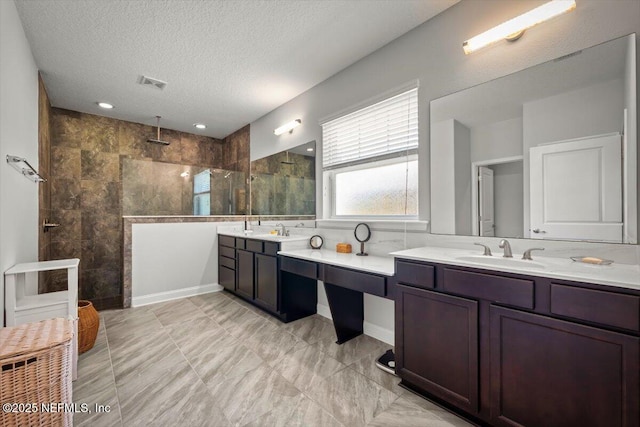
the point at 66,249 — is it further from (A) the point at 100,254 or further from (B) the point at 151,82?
(B) the point at 151,82

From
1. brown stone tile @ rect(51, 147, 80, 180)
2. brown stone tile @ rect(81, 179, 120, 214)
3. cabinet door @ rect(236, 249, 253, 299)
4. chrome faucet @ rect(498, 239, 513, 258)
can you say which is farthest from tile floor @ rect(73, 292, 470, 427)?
brown stone tile @ rect(51, 147, 80, 180)

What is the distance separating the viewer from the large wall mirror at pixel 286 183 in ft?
11.1

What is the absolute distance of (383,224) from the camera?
2547mm

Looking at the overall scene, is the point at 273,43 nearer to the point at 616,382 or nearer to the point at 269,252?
the point at 269,252

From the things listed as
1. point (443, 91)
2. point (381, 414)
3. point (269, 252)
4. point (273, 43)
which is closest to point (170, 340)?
point (269, 252)

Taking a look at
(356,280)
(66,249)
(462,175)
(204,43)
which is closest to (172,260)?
(66,249)

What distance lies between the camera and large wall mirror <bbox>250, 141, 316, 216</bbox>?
3.38 metres

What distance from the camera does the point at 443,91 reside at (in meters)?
2.17

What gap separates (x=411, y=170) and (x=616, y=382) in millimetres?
1713

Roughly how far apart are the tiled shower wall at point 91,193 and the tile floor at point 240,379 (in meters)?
1.49

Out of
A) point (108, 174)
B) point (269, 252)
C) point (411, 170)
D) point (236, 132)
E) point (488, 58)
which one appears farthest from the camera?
point (236, 132)

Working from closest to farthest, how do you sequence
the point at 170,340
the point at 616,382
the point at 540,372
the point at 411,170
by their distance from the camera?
the point at 616,382 < the point at 540,372 < the point at 411,170 < the point at 170,340

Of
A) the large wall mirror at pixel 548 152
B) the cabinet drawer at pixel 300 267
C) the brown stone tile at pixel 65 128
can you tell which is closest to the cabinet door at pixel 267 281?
the cabinet drawer at pixel 300 267

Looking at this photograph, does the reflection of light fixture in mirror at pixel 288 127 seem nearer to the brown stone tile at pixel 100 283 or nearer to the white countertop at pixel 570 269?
the white countertop at pixel 570 269
